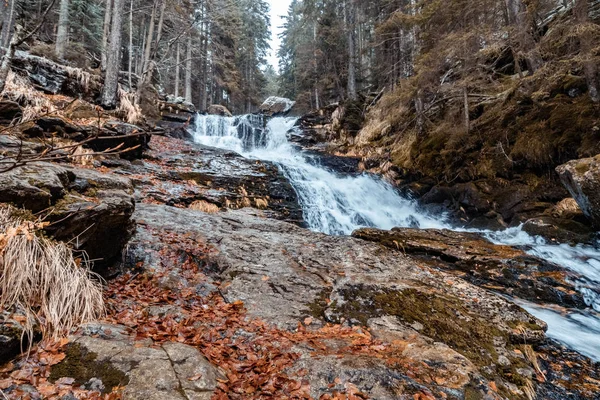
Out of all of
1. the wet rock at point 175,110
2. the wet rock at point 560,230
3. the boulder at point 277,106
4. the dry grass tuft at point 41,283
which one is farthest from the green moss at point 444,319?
the boulder at point 277,106

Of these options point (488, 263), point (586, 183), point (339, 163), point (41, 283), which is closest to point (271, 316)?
point (41, 283)

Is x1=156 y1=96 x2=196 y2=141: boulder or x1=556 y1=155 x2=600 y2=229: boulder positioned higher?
x1=156 y1=96 x2=196 y2=141: boulder

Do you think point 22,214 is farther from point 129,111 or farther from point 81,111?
point 129,111

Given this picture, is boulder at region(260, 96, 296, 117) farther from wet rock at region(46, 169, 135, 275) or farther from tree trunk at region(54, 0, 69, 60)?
wet rock at region(46, 169, 135, 275)

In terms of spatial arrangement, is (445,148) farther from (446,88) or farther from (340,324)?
(340,324)

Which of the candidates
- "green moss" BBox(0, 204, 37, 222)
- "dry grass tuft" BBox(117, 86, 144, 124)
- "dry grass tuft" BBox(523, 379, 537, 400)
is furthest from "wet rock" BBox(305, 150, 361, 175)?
"green moss" BBox(0, 204, 37, 222)

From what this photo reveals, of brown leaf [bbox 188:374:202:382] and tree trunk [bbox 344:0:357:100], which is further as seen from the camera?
tree trunk [bbox 344:0:357:100]

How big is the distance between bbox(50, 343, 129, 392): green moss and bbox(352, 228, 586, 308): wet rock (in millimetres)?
5807

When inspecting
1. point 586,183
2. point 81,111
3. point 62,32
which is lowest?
point 586,183

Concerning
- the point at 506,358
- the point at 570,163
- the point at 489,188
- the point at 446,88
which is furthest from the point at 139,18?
the point at 506,358

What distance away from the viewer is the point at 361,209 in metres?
11.2

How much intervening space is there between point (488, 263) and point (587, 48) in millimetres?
5545

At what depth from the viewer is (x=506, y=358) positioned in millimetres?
3230

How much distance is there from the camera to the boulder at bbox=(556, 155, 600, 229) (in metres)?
6.57
